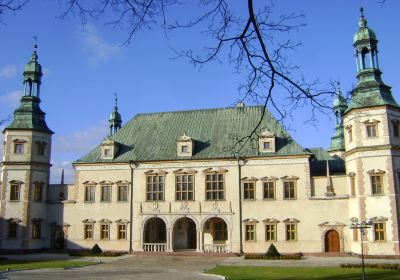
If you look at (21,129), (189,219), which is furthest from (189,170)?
(21,129)

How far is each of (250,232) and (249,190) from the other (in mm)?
3811

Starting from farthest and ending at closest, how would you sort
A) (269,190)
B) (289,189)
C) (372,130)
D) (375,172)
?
(269,190)
(289,189)
(372,130)
(375,172)

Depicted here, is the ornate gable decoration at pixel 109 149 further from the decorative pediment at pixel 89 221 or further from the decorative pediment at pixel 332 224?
the decorative pediment at pixel 332 224

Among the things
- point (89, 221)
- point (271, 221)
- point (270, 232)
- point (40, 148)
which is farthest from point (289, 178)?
point (40, 148)

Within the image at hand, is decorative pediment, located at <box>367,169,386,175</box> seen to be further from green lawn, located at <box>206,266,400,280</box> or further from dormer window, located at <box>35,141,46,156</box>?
dormer window, located at <box>35,141,46,156</box>

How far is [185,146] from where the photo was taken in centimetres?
4312

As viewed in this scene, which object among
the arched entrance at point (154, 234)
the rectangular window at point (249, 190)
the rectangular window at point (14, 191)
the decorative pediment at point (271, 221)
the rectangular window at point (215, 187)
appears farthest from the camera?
the rectangular window at point (14, 191)

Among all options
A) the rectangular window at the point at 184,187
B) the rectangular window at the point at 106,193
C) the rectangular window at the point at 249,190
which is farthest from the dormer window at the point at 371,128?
the rectangular window at the point at 106,193

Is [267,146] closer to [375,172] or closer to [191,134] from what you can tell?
[191,134]

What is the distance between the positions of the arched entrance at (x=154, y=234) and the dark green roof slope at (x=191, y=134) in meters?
6.50

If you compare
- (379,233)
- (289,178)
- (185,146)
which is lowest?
(379,233)

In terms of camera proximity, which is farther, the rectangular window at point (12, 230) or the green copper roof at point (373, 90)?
the rectangular window at point (12, 230)

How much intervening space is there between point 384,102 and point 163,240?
24.5 metres

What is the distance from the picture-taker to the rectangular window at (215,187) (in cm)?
4138
